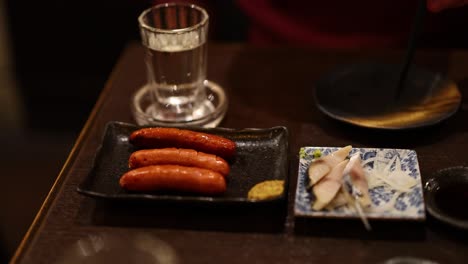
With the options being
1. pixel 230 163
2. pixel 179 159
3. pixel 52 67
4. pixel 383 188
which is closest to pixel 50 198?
pixel 179 159

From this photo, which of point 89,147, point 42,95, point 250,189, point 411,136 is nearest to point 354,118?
point 411,136

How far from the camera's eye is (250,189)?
4.38 feet

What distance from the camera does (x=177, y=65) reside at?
1.62 m

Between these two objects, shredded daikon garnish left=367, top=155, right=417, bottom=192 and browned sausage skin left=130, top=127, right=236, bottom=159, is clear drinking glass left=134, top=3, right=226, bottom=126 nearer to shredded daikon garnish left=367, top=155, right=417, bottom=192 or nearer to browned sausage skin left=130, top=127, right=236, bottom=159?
browned sausage skin left=130, top=127, right=236, bottom=159

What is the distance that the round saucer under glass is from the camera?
5.25 ft

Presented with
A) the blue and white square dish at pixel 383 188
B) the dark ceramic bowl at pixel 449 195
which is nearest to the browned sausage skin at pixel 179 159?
the blue and white square dish at pixel 383 188

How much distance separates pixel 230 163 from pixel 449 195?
1.64 ft

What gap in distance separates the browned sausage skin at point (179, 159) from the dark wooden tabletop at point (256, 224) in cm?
10

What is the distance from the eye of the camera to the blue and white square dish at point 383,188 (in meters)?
1.22

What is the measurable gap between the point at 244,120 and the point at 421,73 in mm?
547

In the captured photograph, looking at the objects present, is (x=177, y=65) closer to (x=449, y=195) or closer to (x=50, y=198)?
(x=50, y=198)

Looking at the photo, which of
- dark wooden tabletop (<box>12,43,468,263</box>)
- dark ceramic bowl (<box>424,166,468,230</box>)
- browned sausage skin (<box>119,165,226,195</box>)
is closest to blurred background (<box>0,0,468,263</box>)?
dark wooden tabletop (<box>12,43,468,263</box>)

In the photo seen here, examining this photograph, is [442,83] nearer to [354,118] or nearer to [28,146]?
[354,118]

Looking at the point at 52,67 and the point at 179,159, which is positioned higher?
the point at 179,159
